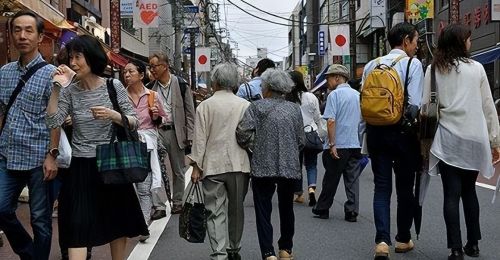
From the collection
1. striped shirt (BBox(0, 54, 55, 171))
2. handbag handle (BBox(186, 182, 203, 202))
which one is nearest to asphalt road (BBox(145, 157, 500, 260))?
handbag handle (BBox(186, 182, 203, 202))

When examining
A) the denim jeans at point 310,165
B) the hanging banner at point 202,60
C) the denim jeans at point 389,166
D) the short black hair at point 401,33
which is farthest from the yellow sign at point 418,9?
the denim jeans at point 389,166

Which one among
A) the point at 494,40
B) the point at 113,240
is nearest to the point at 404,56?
the point at 113,240

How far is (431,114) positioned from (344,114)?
8.50 feet

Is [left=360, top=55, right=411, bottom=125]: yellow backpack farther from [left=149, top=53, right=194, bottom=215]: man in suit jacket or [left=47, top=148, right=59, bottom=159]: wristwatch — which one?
[left=149, top=53, right=194, bottom=215]: man in suit jacket

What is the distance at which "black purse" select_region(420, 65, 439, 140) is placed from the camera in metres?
5.18

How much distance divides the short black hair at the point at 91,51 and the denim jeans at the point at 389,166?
243 centimetres

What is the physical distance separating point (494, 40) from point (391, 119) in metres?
19.0

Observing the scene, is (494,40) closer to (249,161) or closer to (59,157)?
(249,161)

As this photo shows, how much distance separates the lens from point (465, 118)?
5129mm

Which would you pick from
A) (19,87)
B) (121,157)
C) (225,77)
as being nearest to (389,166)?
(225,77)

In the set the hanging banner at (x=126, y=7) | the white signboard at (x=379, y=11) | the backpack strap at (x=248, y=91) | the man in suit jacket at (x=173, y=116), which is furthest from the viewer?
the white signboard at (x=379, y=11)

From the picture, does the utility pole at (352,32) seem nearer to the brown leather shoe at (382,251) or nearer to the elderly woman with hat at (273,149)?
the elderly woman with hat at (273,149)

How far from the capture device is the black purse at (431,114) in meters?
5.18

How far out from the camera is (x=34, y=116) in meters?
4.28
